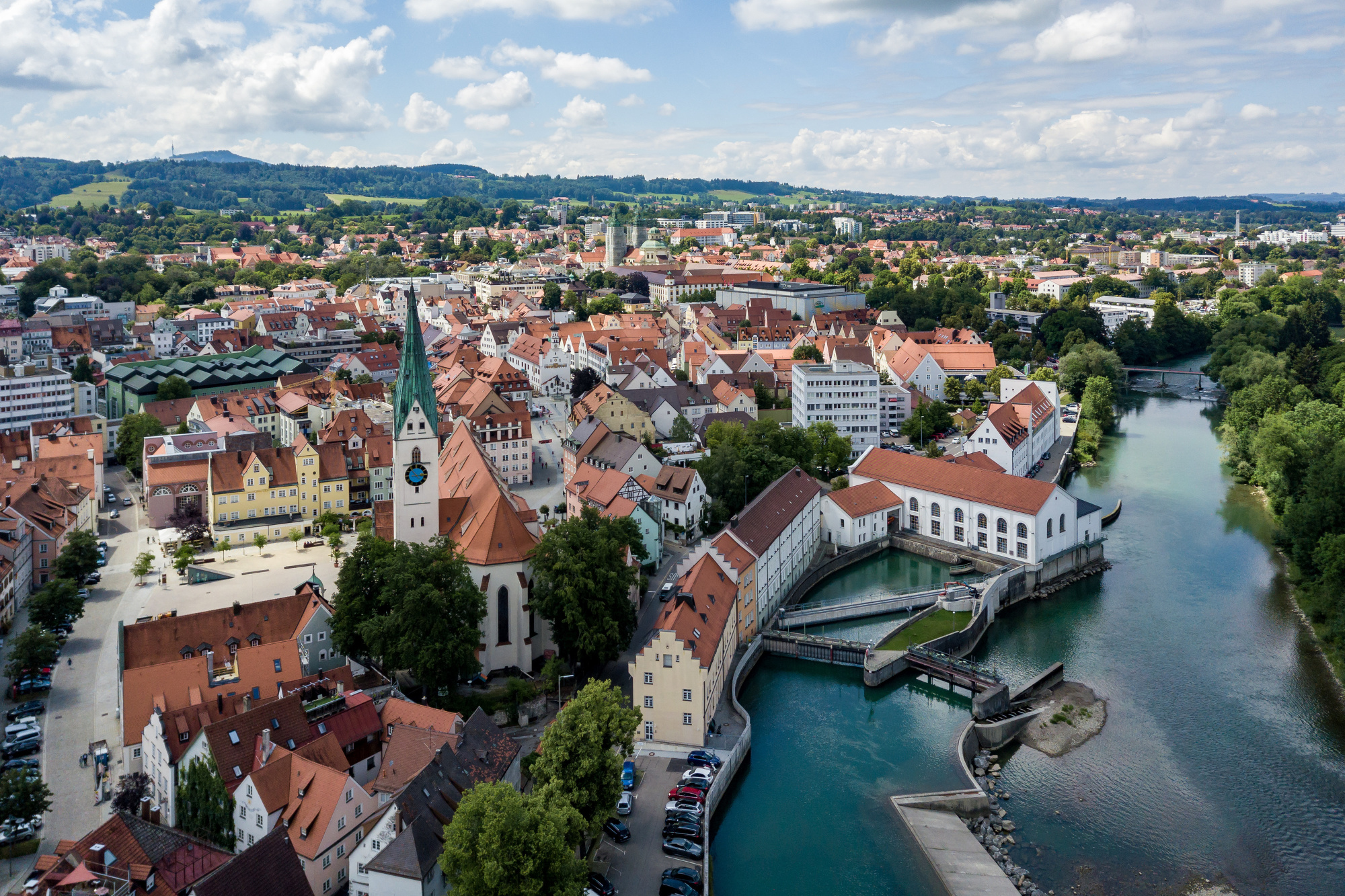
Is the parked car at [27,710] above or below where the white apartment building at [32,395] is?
below

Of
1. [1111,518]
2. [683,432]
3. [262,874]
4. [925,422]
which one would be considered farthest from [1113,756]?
[925,422]

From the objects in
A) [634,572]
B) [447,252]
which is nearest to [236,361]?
[634,572]

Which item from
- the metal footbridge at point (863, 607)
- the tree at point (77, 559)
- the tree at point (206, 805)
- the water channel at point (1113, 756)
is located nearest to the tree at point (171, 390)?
the tree at point (77, 559)

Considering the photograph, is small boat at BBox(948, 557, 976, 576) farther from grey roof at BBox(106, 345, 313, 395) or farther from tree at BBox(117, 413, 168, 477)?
grey roof at BBox(106, 345, 313, 395)

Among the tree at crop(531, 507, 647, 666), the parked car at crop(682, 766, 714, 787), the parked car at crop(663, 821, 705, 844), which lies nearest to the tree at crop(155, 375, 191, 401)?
the tree at crop(531, 507, 647, 666)

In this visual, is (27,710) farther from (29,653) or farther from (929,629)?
(929,629)

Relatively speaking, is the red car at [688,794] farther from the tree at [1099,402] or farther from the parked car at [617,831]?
the tree at [1099,402]
